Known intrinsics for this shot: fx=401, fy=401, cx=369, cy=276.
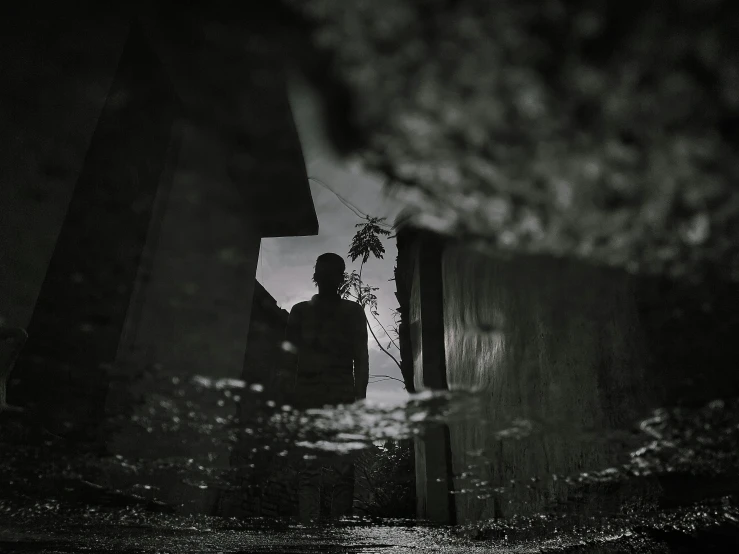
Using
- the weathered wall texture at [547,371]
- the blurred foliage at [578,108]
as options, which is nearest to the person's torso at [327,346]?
the weathered wall texture at [547,371]

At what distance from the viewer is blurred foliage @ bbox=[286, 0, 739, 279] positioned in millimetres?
517

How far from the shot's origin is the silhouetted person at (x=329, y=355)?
2.60m

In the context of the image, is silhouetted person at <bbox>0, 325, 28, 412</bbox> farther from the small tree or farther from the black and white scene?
the small tree

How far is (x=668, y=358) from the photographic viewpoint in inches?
30.1

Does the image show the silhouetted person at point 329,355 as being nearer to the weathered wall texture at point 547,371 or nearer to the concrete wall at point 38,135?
the weathered wall texture at point 547,371

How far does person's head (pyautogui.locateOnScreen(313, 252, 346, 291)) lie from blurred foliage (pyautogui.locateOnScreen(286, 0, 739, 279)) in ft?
7.83

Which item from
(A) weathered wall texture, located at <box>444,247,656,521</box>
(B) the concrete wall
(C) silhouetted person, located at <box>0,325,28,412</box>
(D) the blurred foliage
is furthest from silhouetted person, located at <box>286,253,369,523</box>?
(D) the blurred foliage

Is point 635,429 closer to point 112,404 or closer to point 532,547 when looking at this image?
point 532,547

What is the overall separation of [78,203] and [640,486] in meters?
2.53

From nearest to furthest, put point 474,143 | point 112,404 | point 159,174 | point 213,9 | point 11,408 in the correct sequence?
point 474,143 → point 11,408 → point 213,9 → point 112,404 → point 159,174

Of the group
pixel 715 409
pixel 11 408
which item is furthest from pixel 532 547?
pixel 11 408

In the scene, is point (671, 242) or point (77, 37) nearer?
point (671, 242)

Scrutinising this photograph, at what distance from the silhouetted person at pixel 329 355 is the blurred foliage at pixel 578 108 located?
217cm

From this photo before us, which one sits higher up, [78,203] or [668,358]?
[78,203]
